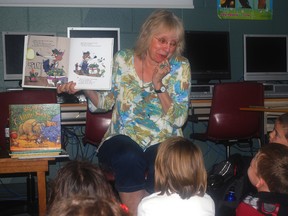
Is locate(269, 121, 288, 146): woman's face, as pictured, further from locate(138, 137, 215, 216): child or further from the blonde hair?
locate(138, 137, 215, 216): child

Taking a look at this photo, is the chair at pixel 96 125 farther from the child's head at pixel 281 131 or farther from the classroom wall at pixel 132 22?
the child's head at pixel 281 131

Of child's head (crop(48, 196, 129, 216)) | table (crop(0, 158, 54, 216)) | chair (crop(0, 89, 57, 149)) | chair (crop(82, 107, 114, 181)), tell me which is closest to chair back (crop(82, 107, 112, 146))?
chair (crop(82, 107, 114, 181))

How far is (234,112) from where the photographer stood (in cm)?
329

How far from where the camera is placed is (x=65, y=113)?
3311 mm

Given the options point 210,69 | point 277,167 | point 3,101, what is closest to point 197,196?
point 277,167

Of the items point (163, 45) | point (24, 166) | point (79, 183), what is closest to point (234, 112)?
point (163, 45)

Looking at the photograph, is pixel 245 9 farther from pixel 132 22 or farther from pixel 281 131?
pixel 281 131

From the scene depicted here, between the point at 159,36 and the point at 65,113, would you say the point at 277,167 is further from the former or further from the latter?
the point at 65,113

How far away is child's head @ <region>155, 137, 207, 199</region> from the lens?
66.2 inches

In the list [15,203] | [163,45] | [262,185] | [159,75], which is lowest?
[15,203]

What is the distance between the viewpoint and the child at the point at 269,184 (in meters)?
1.59

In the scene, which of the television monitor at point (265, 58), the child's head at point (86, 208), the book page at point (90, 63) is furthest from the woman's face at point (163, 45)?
the television monitor at point (265, 58)

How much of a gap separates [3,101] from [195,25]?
2038mm

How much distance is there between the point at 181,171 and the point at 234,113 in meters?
1.68
